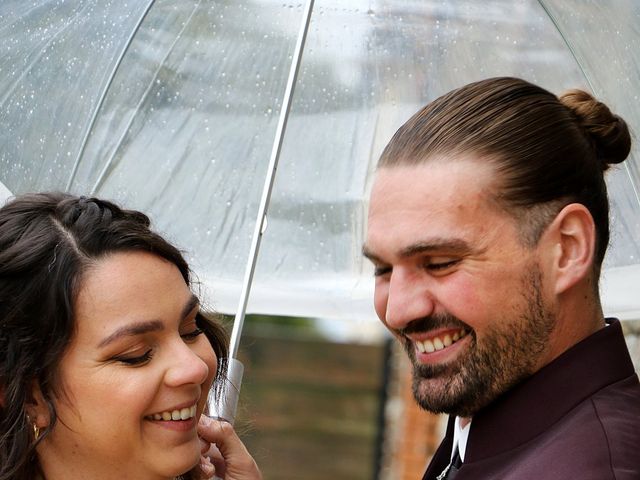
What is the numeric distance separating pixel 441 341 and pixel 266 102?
1.40 m

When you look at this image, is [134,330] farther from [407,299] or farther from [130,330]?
[407,299]

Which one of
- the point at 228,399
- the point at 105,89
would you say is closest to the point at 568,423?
the point at 228,399

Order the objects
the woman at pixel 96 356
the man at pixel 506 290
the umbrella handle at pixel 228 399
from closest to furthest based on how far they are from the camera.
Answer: the man at pixel 506 290 < the woman at pixel 96 356 < the umbrella handle at pixel 228 399

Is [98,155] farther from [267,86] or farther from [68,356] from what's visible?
[68,356]

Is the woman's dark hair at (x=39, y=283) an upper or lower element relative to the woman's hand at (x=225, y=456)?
upper

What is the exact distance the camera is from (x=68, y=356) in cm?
228

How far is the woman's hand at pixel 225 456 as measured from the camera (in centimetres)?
265

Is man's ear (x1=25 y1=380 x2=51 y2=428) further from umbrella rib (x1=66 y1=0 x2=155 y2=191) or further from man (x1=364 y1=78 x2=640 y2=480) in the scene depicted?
umbrella rib (x1=66 y1=0 x2=155 y2=191)

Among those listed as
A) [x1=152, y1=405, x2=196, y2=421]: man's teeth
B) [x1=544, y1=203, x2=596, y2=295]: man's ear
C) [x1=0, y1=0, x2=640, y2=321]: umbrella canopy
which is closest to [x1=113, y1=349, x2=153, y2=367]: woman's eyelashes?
[x1=152, y1=405, x2=196, y2=421]: man's teeth

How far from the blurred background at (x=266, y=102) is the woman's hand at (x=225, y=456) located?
0.41 meters

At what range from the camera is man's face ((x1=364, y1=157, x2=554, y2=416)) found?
215cm

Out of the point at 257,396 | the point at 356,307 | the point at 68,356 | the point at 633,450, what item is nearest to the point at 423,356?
the point at 633,450

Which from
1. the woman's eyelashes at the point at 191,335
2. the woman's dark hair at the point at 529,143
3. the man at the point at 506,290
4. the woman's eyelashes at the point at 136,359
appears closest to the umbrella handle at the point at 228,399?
the woman's eyelashes at the point at 191,335

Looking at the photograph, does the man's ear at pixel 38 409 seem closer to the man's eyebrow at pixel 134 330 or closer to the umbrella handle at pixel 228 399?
the man's eyebrow at pixel 134 330
